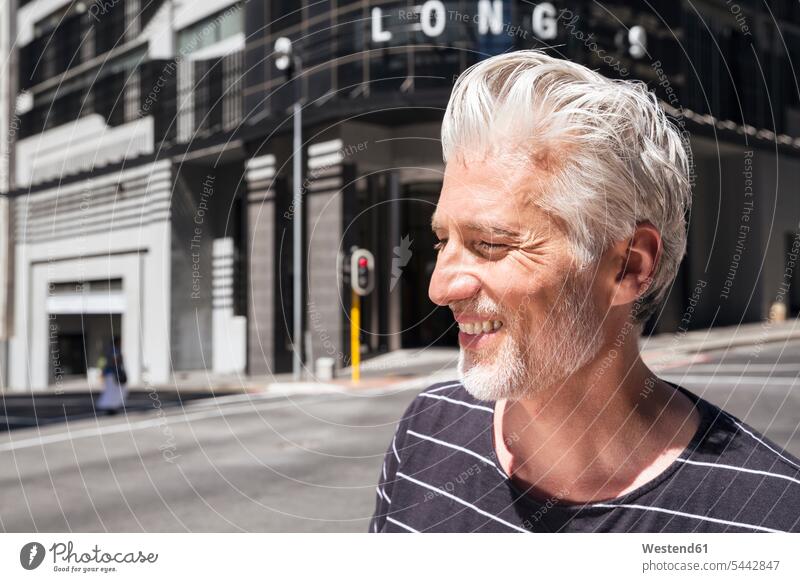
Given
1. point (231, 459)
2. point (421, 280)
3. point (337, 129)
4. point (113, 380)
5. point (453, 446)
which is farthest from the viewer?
point (113, 380)

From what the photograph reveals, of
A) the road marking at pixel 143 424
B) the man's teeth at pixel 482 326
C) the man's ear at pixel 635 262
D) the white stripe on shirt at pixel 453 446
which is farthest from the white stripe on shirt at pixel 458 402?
the road marking at pixel 143 424

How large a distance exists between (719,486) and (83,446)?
32.1 ft

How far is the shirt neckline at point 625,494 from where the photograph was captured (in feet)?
5.90

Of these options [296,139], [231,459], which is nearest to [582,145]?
[296,139]

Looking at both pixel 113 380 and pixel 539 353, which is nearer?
pixel 539 353

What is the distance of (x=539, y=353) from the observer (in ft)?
6.23

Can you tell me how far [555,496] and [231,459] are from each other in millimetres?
7087

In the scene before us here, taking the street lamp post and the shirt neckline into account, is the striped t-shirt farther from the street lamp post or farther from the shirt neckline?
the street lamp post

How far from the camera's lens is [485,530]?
2.11 metres

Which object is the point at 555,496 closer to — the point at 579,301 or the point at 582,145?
the point at 579,301
